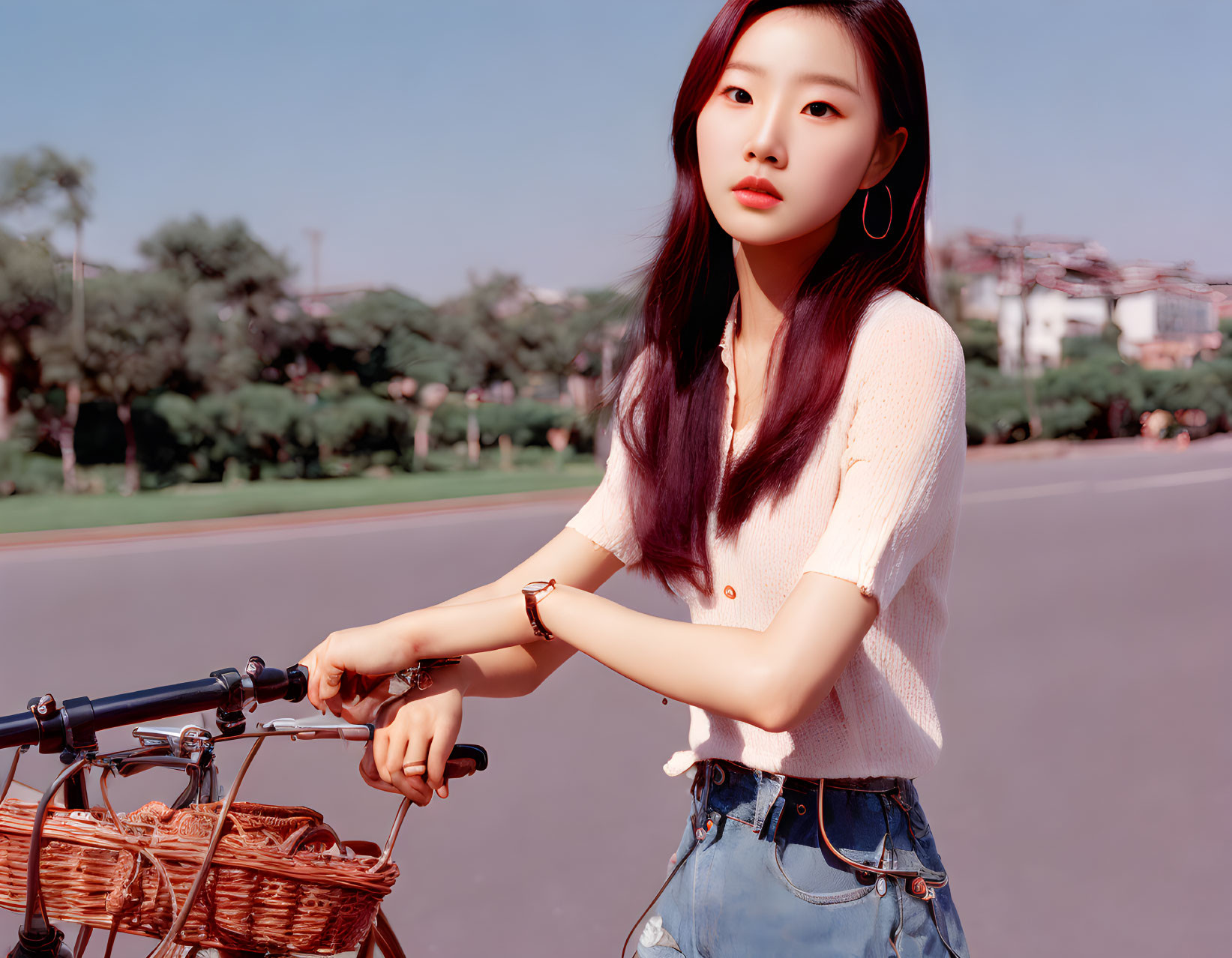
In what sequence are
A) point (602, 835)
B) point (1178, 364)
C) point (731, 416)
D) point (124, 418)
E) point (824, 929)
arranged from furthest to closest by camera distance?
point (1178, 364), point (124, 418), point (602, 835), point (731, 416), point (824, 929)

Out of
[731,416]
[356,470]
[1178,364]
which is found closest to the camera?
[731,416]

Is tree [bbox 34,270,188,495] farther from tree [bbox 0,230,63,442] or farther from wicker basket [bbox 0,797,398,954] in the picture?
wicker basket [bbox 0,797,398,954]

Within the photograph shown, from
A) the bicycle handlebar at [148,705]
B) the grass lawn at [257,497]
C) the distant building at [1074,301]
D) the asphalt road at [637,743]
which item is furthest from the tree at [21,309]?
the distant building at [1074,301]

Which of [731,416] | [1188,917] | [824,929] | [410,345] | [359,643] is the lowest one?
[1188,917]

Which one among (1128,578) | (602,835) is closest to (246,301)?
(1128,578)

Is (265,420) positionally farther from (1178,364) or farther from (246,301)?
(1178,364)

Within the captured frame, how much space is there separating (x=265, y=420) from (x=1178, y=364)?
3440 centimetres

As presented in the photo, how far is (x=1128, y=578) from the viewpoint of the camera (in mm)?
8867

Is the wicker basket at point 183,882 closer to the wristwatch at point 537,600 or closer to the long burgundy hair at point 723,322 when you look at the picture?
the wristwatch at point 537,600

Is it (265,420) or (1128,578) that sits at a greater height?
(265,420)

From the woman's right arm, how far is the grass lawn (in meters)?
11.7

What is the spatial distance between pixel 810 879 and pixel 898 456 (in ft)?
1.48

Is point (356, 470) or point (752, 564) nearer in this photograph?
point (752, 564)

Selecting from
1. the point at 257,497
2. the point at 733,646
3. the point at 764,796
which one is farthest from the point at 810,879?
the point at 257,497
